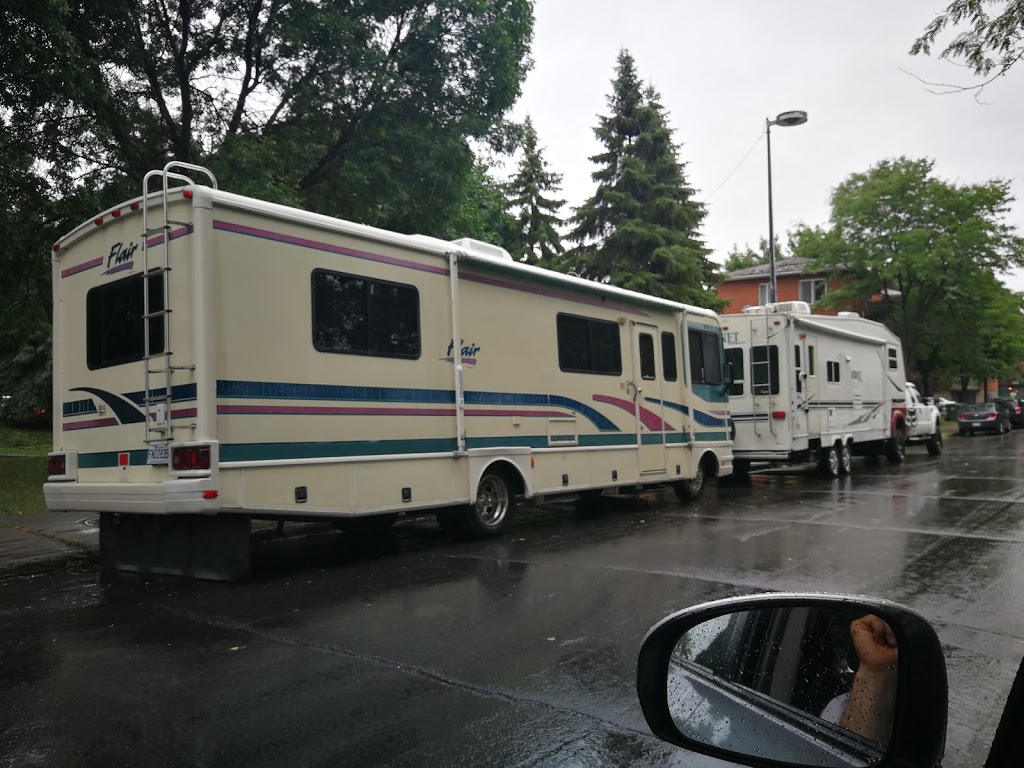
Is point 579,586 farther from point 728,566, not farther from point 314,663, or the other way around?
point 314,663

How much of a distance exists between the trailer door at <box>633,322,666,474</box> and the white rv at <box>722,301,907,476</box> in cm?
256

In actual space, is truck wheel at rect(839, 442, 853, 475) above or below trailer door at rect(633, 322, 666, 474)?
below

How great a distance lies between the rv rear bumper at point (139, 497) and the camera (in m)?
7.46

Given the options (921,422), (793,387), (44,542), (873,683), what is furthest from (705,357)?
(873,683)

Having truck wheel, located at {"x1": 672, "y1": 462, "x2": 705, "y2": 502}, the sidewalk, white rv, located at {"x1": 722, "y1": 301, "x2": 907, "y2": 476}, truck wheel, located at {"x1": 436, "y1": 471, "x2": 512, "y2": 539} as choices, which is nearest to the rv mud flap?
the sidewalk

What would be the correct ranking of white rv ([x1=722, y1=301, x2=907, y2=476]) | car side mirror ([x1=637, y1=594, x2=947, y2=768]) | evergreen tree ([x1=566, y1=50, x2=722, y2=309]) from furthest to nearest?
evergreen tree ([x1=566, y1=50, x2=722, y2=309]), white rv ([x1=722, y1=301, x2=907, y2=476]), car side mirror ([x1=637, y1=594, x2=947, y2=768])

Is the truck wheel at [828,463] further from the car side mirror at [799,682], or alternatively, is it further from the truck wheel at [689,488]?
the car side mirror at [799,682]

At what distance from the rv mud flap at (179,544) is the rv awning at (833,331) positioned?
1261cm

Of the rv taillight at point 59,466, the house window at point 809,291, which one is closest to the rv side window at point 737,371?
the rv taillight at point 59,466

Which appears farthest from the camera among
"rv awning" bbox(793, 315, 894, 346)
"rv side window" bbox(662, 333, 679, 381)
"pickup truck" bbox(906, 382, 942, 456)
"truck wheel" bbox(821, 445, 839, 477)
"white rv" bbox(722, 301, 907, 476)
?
"pickup truck" bbox(906, 382, 942, 456)

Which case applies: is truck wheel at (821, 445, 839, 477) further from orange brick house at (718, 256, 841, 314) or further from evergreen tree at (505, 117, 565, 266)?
orange brick house at (718, 256, 841, 314)

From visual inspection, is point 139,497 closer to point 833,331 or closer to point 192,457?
point 192,457

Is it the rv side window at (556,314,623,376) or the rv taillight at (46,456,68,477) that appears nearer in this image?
the rv taillight at (46,456,68,477)

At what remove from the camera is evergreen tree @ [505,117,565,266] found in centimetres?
3919
